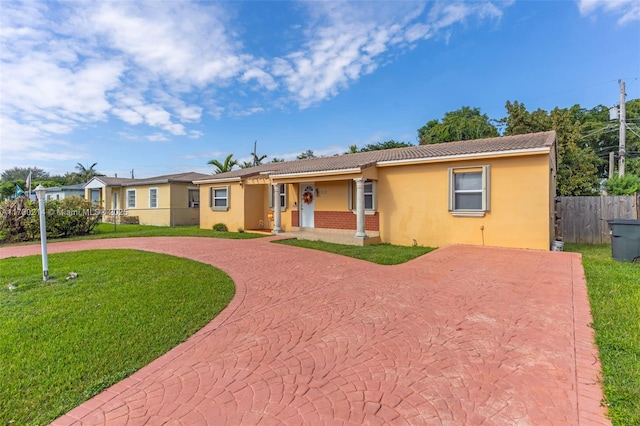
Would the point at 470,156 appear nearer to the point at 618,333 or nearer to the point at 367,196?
the point at 367,196

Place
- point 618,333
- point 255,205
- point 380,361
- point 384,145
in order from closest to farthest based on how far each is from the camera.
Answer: point 380,361
point 618,333
point 255,205
point 384,145

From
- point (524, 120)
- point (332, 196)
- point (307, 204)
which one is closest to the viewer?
point (332, 196)

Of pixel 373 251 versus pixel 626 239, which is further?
pixel 373 251

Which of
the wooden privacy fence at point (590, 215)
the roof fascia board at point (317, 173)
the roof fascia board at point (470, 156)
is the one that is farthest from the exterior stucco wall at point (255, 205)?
the wooden privacy fence at point (590, 215)

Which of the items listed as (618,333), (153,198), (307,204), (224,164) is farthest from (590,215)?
(224,164)

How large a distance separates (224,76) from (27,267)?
1217 centimetres

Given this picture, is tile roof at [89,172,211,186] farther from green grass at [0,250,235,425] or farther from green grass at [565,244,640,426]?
green grass at [565,244,640,426]

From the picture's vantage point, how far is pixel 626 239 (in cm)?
813

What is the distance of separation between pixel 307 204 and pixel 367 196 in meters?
3.53

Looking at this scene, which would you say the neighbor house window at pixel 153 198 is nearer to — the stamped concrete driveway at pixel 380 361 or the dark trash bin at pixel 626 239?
the stamped concrete driveway at pixel 380 361

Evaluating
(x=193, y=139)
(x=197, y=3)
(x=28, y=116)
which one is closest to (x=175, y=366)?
(x=197, y=3)

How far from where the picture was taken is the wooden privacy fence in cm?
1247

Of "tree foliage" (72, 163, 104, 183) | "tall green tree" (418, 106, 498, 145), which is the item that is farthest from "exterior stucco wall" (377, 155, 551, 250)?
"tree foliage" (72, 163, 104, 183)

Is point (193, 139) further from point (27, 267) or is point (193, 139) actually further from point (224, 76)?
point (27, 267)
